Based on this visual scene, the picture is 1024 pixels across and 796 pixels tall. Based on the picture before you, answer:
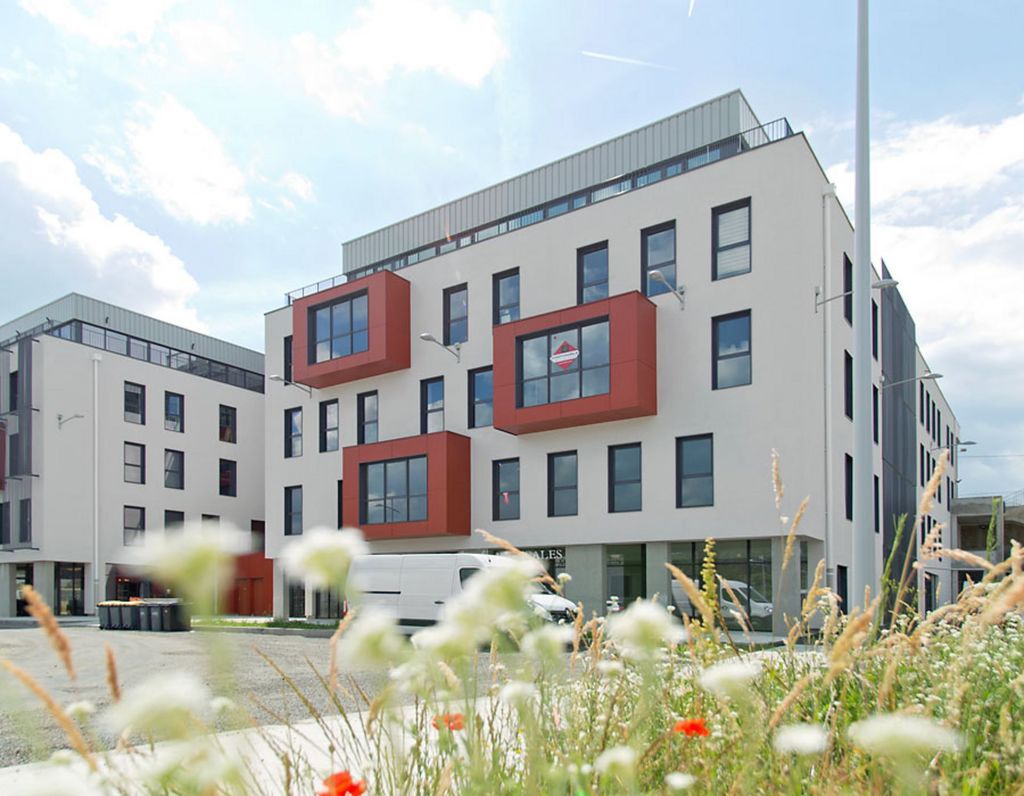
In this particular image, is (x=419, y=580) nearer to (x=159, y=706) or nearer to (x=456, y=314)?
(x=456, y=314)

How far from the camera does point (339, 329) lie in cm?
2948

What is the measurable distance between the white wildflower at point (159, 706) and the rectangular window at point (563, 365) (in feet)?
70.9

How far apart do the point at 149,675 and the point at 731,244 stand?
18.6 meters

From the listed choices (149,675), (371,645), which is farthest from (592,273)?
(371,645)

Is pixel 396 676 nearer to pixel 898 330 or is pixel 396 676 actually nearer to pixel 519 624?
pixel 519 624

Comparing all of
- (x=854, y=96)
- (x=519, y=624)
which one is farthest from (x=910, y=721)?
(x=854, y=96)

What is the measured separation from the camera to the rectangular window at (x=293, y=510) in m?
31.4

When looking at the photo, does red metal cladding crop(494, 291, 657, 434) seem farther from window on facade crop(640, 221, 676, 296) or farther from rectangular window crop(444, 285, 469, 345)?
rectangular window crop(444, 285, 469, 345)

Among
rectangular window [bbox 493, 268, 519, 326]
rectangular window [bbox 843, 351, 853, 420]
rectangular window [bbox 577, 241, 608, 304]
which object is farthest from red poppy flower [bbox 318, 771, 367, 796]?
rectangular window [bbox 493, 268, 519, 326]

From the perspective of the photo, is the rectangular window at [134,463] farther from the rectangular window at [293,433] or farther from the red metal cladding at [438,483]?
the red metal cladding at [438,483]

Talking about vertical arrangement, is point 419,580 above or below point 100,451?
below

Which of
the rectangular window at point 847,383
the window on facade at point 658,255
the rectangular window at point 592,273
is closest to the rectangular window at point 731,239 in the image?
the window on facade at point 658,255

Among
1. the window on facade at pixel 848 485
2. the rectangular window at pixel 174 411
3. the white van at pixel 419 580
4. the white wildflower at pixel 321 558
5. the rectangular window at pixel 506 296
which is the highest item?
the rectangular window at pixel 506 296

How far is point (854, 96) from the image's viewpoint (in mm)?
10422
